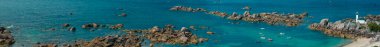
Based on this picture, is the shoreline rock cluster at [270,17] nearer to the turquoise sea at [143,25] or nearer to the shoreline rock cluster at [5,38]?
the turquoise sea at [143,25]

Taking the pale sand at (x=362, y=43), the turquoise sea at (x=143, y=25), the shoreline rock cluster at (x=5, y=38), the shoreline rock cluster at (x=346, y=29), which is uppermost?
the shoreline rock cluster at (x=5, y=38)

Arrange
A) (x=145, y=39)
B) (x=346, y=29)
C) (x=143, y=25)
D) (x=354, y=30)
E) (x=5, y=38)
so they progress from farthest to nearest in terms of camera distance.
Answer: (x=143, y=25) → (x=346, y=29) → (x=354, y=30) → (x=145, y=39) → (x=5, y=38)

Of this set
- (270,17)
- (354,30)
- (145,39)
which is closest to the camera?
(145,39)

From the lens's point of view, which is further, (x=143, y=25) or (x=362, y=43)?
(x=143, y=25)

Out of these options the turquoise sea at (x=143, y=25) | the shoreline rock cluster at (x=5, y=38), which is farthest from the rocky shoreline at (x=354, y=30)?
the shoreline rock cluster at (x=5, y=38)

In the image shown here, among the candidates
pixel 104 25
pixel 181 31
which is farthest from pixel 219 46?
pixel 104 25

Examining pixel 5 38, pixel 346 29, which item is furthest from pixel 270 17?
pixel 5 38

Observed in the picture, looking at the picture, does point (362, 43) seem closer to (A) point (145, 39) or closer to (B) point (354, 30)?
(B) point (354, 30)
